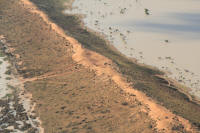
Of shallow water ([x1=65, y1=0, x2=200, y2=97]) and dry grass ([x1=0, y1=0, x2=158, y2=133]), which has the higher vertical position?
shallow water ([x1=65, y1=0, x2=200, y2=97])

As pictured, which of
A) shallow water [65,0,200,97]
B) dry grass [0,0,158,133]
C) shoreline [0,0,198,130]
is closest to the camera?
shoreline [0,0,198,130]

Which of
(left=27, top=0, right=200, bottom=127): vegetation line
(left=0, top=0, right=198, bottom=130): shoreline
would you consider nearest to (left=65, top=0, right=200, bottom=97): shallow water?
(left=27, top=0, right=200, bottom=127): vegetation line

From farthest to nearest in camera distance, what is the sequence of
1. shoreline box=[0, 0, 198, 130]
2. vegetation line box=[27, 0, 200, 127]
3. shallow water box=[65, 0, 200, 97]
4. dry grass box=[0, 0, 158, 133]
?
shallow water box=[65, 0, 200, 97], vegetation line box=[27, 0, 200, 127], dry grass box=[0, 0, 158, 133], shoreline box=[0, 0, 198, 130]

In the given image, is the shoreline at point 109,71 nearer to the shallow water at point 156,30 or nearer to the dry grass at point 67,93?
the dry grass at point 67,93

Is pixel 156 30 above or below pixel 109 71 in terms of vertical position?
above

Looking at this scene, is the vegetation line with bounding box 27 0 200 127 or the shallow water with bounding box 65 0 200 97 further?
the shallow water with bounding box 65 0 200 97

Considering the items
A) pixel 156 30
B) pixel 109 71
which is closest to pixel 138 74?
pixel 109 71

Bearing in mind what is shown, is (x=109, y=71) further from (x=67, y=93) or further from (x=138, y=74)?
(x=67, y=93)

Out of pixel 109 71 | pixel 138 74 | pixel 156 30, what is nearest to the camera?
pixel 109 71

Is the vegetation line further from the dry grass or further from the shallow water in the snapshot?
the dry grass
